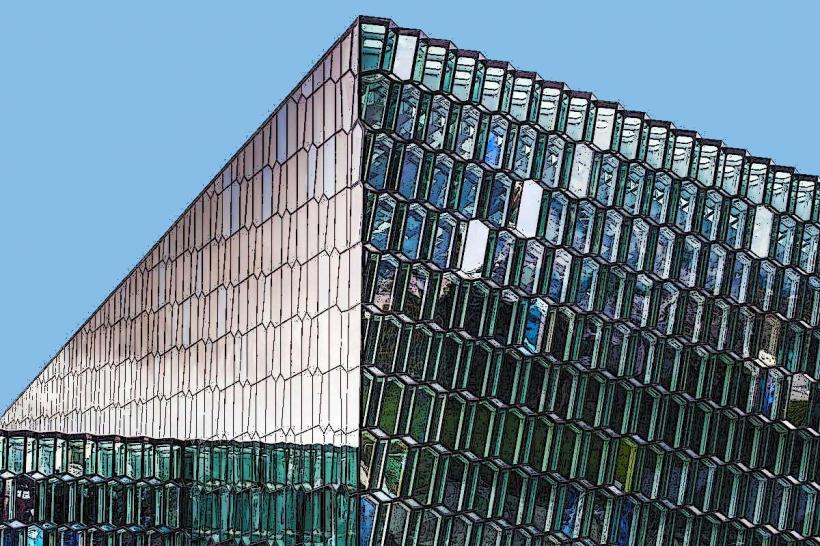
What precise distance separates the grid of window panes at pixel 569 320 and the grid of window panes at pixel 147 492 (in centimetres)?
277

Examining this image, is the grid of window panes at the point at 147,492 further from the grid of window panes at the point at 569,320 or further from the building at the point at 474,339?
the grid of window panes at the point at 569,320

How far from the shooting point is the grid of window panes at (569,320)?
74.6ft

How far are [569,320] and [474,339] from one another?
2.21m

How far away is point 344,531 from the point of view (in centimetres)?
2230

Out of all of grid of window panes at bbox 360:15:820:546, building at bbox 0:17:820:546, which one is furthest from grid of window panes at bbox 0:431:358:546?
grid of window panes at bbox 360:15:820:546

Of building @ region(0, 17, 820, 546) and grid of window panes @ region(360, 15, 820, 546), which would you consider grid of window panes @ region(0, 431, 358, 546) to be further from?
grid of window panes @ region(360, 15, 820, 546)

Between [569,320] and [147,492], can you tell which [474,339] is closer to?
[569,320]

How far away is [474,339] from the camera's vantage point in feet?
76.6

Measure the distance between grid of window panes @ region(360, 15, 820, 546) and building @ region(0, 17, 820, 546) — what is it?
45 millimetres

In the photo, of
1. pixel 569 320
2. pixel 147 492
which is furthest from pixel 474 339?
pixel 147 492

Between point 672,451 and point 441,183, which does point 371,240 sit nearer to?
point 441,183

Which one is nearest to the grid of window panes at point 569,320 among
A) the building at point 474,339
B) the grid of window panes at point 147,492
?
the building at point 474,339

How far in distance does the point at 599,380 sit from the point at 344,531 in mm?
5540

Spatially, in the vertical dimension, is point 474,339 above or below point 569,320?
below
